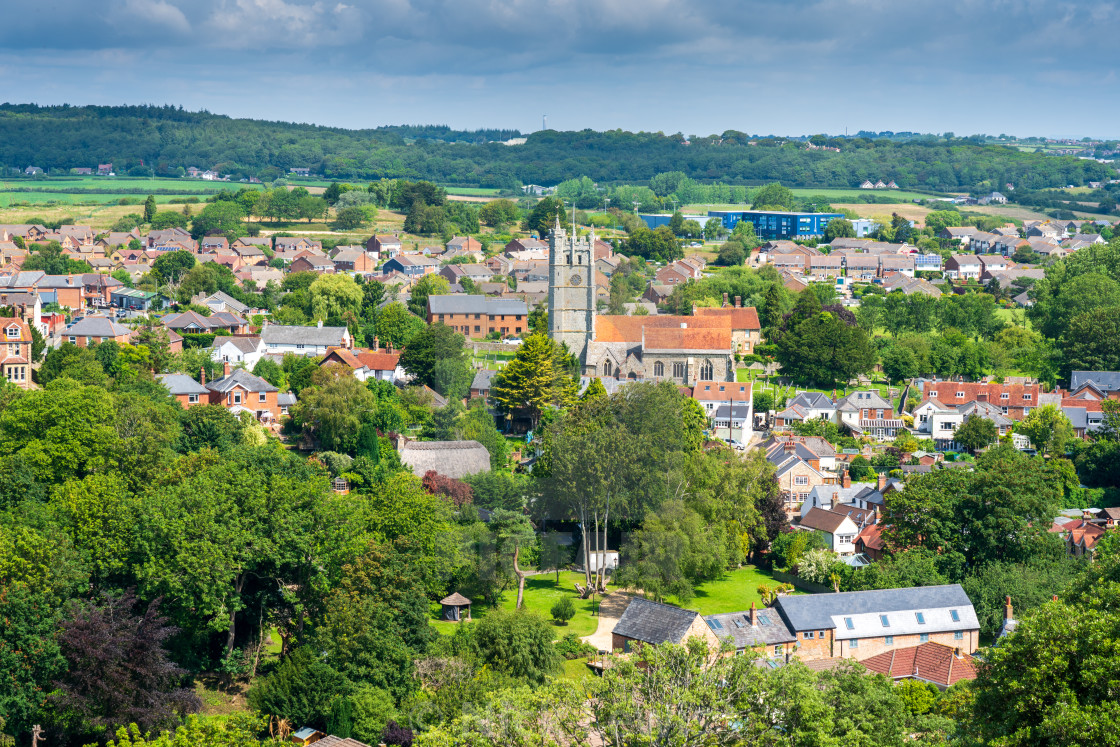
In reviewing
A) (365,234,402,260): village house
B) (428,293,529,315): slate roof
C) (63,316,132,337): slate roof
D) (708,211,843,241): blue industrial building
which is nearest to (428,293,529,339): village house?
(428,293,529,315): slate roof

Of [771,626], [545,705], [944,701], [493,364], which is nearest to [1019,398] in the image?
[493,364]

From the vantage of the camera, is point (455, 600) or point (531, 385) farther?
point (531, 385)

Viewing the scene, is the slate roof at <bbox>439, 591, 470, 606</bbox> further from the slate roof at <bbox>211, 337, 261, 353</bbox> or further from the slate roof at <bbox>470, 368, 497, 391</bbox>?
the slate roof at <bbox>211, 337, 261, 353</bbox>

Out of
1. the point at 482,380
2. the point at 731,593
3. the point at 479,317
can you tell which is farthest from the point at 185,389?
the point at 731,593

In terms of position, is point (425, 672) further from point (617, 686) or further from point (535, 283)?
point (535, 283)

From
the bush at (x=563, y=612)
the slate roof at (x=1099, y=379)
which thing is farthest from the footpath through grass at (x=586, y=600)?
the slate roof at (x=1099, y=379)

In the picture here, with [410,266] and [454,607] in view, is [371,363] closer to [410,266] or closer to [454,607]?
[454,607]
